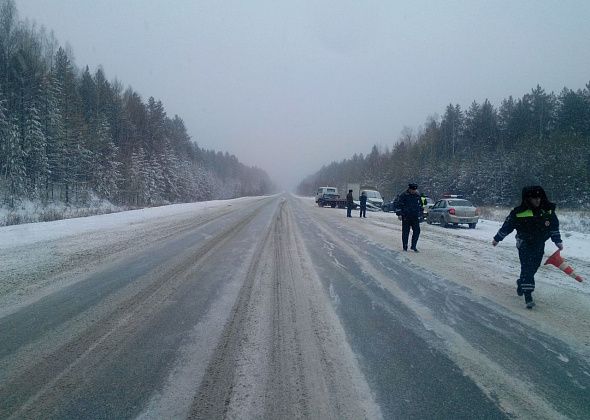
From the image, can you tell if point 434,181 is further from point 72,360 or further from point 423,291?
point 72,360

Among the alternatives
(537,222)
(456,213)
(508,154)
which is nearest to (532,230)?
(537,222)

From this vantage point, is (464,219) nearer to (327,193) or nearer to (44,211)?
(327,193)

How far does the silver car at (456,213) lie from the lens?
18375mm

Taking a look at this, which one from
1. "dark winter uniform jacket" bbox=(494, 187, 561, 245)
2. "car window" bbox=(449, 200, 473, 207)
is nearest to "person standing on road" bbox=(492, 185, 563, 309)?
"dark winter uniform jacket" bbox=(494, 187, 561, 245)

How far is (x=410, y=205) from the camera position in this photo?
1026cm

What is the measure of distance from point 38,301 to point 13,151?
1306 inches

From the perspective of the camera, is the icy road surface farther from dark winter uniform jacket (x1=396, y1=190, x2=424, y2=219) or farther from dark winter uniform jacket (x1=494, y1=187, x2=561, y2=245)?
dark winter uniform jacket (x1=396, y1=190, x2=424, y2=219)

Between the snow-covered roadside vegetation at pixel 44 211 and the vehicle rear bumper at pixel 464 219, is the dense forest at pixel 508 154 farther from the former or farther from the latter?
the snow-covered roadside vegetation at pixel 44 211

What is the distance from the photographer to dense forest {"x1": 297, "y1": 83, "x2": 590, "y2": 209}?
1654 inches

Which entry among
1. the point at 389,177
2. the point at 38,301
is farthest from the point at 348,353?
the point at 389,177

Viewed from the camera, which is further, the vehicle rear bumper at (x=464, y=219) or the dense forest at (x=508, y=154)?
the dense forest at (x=508, y=154)

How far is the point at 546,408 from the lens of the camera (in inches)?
106

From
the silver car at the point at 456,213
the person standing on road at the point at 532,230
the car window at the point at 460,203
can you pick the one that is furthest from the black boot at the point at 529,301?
the car window at the point at 460,203

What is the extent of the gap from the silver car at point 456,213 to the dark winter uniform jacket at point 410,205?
9624 mm
